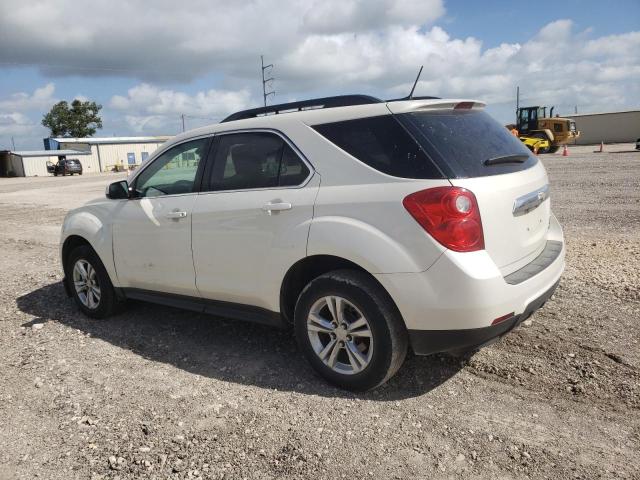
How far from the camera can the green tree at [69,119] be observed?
3292 inches

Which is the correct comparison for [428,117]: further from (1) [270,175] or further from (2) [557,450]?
(2) [557,450]

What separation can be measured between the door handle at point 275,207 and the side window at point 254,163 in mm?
154

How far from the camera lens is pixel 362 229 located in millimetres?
3088

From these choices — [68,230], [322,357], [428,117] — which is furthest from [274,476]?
[68,230]

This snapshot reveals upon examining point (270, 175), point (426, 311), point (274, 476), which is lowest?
point (274, 476)

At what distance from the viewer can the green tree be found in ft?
274

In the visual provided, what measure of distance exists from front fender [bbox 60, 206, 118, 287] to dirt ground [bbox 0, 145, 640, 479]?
0.66m

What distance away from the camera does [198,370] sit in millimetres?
3902

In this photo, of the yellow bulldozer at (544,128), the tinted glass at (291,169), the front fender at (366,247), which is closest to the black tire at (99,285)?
the tinted glass at (291,169)

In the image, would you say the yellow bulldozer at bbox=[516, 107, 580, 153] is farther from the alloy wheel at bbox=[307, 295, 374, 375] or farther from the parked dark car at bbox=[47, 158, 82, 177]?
the parked dark car at bbox=[47, 158, 82, 177]

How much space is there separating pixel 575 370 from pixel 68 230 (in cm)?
468

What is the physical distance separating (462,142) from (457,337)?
1.20 meters

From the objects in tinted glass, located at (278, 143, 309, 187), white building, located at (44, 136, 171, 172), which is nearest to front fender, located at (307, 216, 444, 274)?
tinted glass, located at (278, 143, 309, 187)

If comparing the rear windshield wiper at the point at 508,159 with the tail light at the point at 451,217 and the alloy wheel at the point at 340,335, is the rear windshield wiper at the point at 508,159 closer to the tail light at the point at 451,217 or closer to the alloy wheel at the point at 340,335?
the tail light at the point at 451,217
